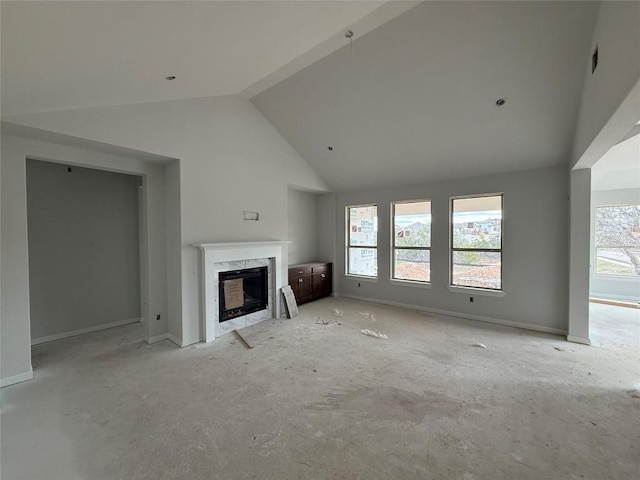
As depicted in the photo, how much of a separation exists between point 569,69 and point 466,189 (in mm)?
2372

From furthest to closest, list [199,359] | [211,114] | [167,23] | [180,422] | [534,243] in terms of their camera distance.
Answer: [534,243] → [211,114] → [199,359] → [180,422] → [167,23]

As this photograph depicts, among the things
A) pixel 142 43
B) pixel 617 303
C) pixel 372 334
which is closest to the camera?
pixel 142 43

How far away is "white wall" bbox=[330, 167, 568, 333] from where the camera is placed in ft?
14.0

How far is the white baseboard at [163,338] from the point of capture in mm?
3902

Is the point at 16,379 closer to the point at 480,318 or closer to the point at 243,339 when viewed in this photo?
the point at 243,339

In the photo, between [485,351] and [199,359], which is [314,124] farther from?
[485,351]

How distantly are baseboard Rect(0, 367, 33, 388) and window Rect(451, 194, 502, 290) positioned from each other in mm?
6297

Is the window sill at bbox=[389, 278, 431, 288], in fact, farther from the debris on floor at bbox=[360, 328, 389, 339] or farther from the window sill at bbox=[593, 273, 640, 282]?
the window sill at bbox=[593, 273, 640, 282]

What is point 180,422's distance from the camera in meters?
2.28

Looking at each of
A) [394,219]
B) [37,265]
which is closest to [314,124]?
[394,219]

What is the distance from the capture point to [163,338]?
410cm

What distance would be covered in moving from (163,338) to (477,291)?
539 cm

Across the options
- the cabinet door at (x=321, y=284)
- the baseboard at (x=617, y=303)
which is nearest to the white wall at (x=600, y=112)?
the baseboard at (x=617, y=303)

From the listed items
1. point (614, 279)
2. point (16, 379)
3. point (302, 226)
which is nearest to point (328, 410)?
point (16, 379)
